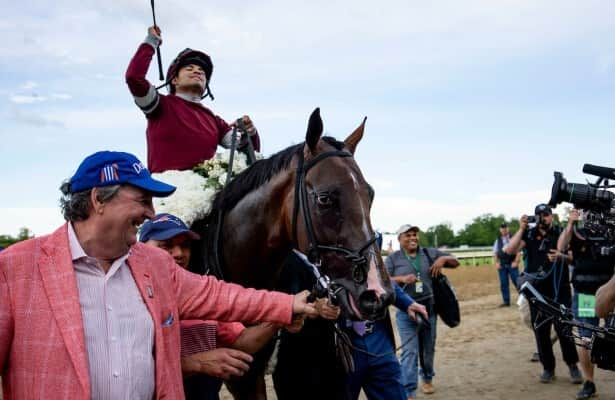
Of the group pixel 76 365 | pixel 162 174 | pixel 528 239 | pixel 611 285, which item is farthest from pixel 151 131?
pixel 528 239

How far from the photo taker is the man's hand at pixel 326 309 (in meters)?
2.54

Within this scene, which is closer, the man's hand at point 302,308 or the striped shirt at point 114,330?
the striped shirt at point 114,330

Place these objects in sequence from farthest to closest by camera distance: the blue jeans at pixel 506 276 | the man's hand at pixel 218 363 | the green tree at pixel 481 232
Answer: the green tree at pixel 481 232 → the blue jeans at pixel 506 276 → the man's hand at pixel 218 363

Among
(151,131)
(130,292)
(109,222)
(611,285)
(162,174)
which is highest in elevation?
(151,131)

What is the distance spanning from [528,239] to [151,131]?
19.9ft

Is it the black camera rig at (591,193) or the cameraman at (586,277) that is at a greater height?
the black camera rig at (591,193)

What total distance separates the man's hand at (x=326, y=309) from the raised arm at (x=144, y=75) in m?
2.16

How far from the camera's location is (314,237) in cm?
286

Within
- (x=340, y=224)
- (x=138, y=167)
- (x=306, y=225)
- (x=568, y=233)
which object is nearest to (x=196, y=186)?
(x=306, y=225)

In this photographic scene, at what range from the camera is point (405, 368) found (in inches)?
263

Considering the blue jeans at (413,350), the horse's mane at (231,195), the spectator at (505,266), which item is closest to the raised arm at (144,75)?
the horse's mane at (231,195)

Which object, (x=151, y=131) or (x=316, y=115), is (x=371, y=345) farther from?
(x=151, y=131)

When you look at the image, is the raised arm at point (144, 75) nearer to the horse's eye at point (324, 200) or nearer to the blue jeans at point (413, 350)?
the horse's eye at point (324, 200)

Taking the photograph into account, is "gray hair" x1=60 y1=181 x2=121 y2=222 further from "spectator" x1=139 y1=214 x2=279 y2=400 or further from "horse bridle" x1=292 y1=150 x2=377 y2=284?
"horse bridle" x1=292 y1=150 x2=377 y2=284
